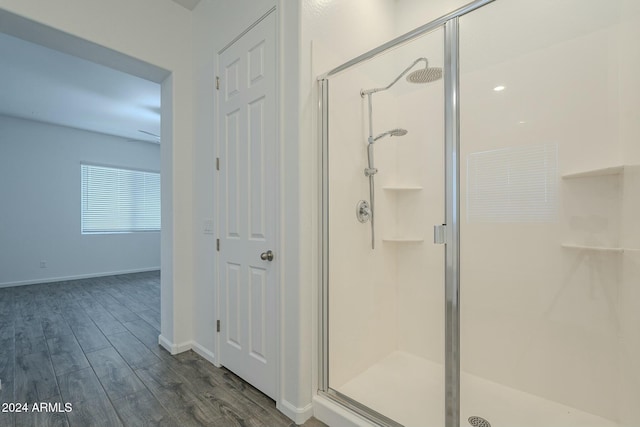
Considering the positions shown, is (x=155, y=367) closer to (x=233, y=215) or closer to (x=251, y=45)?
(x=233, y=215)

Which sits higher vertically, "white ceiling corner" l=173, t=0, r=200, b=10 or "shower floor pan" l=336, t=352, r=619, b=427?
"white ceiling corner" l=173, t=0, r=200, b=10

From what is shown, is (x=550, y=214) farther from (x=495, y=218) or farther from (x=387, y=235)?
(x=387, y=235)

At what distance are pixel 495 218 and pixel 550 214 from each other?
28 cm

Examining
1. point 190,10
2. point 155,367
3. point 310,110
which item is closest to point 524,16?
point 310,110

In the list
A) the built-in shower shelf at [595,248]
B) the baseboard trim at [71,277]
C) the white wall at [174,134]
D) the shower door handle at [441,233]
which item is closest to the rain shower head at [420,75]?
the shower door handle at [441,233]

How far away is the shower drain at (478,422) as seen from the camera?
161 cm

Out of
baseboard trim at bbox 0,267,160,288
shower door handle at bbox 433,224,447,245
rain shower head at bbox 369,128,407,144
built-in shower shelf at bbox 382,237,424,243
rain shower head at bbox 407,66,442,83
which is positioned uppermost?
rain shower head at bbox 407,66,442,83

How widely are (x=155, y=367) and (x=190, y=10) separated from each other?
2.94 meters

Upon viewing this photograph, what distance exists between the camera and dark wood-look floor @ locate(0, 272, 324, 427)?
171 centimetres

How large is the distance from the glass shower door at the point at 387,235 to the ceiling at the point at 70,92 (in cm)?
189

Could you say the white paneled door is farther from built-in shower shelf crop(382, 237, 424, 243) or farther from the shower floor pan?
built-in shower shelf crop(382, 237, 424, 243)

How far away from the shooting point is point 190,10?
2656mm

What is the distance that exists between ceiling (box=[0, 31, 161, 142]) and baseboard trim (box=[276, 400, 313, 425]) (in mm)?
3111

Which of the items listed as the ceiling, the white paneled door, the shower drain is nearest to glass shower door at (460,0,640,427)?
the shower drain
